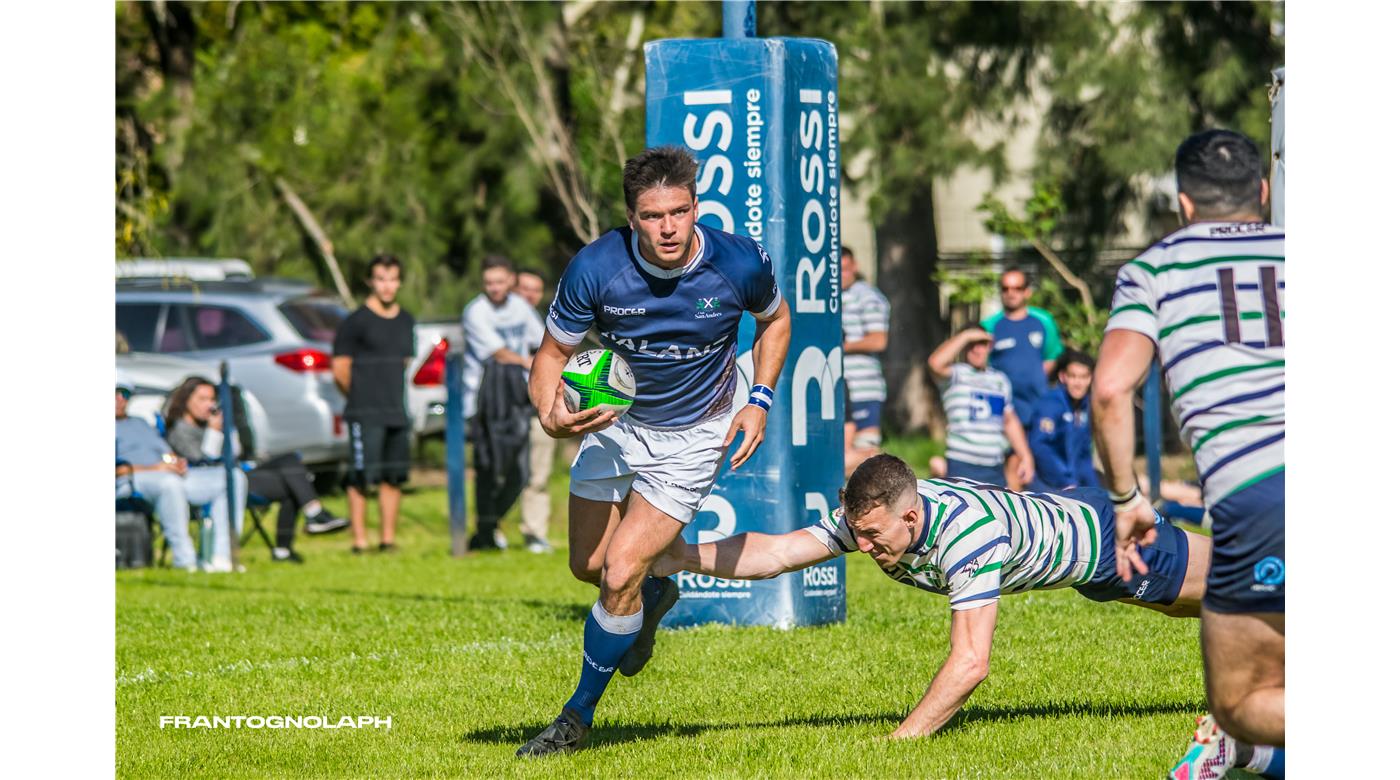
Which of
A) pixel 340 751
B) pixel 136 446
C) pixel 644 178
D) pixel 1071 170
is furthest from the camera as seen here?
pixel 1071 170

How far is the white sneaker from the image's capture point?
5.84 m

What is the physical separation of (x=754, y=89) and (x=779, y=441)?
6.10 ft

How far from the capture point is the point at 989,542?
22.2 ft

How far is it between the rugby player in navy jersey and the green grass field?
51 centimetres

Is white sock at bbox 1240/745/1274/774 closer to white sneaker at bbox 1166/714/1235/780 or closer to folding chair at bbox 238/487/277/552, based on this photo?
white sneaker at bbox 1166/714/1235/780

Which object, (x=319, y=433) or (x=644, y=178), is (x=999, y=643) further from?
(x=319, y=433)

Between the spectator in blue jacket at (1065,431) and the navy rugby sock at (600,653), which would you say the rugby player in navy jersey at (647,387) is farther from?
the spectator in blue jacket at (1065,431)

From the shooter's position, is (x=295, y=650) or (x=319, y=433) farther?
(x=319, y=433)

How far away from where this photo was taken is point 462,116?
22281 mm

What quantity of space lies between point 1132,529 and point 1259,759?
2.83 ft

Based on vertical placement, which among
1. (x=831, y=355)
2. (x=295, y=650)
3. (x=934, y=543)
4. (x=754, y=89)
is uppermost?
(x=754, y=89)

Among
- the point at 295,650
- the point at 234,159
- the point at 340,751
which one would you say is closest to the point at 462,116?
the point at 234,159

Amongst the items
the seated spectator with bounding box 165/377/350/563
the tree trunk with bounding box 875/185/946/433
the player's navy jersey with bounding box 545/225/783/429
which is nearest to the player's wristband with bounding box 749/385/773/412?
the player's navy jersey with bounding box 545/225/783/429

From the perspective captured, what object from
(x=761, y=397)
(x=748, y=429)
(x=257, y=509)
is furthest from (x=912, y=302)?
(x=748, y=429)
